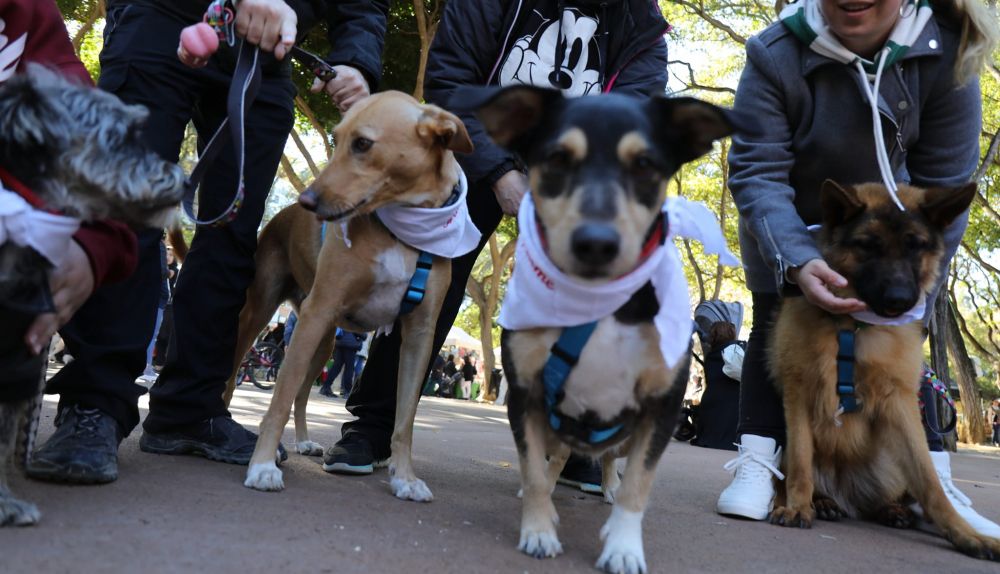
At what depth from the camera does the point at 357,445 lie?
15.1ft

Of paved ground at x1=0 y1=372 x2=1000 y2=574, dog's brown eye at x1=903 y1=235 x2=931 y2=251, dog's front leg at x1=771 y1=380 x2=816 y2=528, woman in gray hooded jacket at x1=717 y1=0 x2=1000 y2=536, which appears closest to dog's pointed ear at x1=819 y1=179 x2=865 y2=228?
woman in gray hooded jacket at x1=717 y1=0 x2=1000 y2=536

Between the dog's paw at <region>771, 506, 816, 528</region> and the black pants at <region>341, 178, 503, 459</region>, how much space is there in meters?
1.99

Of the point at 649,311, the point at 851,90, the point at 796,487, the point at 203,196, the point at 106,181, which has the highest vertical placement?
the point at 851,90

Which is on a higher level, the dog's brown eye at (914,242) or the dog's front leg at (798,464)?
the dog's brown eye at (914,242)

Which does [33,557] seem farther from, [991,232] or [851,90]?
[991,232]

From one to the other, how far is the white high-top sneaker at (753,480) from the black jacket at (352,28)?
2.86 meters

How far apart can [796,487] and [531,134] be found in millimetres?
2321

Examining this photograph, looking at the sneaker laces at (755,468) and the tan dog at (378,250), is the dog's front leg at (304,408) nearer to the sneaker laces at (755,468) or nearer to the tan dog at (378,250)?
the tan dog at (378,250)

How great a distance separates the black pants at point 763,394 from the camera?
4.76 m

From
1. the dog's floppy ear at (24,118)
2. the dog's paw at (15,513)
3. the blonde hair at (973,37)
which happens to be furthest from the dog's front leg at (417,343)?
the blonde hair at (973,37)

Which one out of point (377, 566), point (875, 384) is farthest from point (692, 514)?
point (377, 566)

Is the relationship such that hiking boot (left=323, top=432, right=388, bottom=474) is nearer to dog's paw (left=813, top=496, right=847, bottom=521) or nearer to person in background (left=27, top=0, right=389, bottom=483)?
person in background (left=27, top=0, right=389, bottom=483)

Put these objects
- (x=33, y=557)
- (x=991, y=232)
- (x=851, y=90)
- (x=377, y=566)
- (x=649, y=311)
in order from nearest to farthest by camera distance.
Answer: (x=33, y=557) < (x=377, y=566) < (x=649, y=311) < (x=851, y=90) < (x=991, y=232)

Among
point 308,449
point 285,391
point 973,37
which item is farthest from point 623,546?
point 973,37
